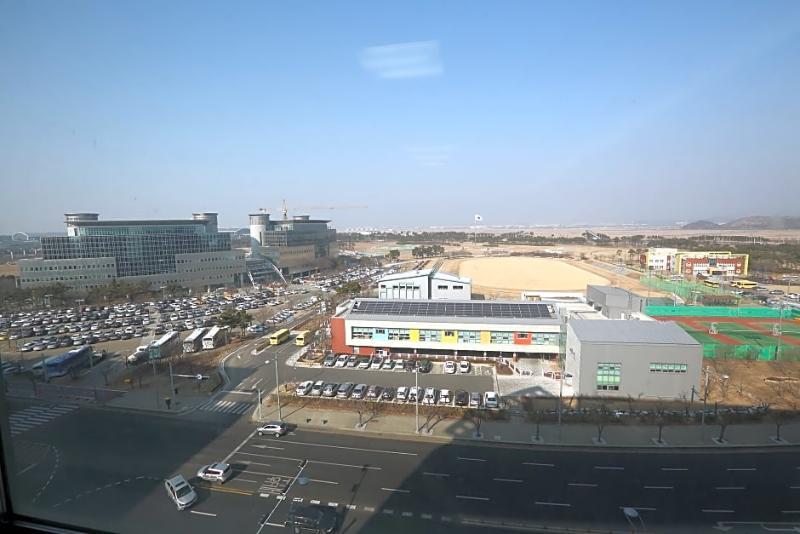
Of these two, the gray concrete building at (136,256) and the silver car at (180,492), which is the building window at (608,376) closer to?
the silver car at (180,492)

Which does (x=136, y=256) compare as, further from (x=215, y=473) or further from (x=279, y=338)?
(x=215, y=473)

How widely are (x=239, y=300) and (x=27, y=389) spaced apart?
29.9 feet

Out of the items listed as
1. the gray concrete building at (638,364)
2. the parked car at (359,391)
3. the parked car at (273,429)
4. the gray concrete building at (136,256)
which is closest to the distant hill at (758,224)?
the gray concrete building at (638,364)

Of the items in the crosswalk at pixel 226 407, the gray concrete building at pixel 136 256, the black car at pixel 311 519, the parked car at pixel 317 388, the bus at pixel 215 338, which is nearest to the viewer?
the black car at pixel 311 519

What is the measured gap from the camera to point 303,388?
6457mm

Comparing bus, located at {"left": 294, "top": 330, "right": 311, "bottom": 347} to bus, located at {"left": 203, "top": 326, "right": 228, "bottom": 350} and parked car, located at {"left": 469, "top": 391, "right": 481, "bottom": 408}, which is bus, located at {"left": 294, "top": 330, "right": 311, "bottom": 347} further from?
parked car, located at {"left": 469, "top": 391, "right": 481, "bottom": 408}

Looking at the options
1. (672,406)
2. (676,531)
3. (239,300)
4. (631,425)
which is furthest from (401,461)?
(239,300)

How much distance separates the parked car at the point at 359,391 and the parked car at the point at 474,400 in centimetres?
149

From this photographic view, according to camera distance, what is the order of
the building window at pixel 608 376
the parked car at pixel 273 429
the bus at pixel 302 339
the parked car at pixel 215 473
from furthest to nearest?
the bus at pixel 302 339, the building window at pixel 608 376, the parked car at pixel 273 429, the parked car at pixel 215 473

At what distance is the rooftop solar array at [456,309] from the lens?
841 centimetres

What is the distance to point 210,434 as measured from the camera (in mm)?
4949

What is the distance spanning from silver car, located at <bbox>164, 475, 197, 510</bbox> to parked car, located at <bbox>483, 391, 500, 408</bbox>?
360 cm

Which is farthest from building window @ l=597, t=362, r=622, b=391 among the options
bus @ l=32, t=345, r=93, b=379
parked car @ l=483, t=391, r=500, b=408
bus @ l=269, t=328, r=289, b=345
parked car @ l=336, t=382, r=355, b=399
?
bus @ l=32, t=345, r=93, b=379

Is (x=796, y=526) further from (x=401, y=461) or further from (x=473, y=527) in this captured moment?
(x=401, y=461)
